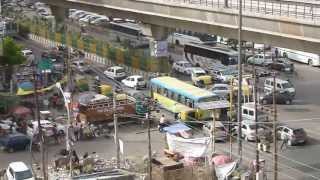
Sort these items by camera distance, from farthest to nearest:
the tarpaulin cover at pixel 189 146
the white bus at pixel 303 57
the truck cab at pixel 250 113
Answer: the white bus at pixel 303 57 → the truck cab at pixel 250 113 → the tarpaulin cover at pixel 189 146

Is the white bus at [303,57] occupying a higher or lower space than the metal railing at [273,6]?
lower

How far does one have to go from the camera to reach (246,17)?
27.2 m

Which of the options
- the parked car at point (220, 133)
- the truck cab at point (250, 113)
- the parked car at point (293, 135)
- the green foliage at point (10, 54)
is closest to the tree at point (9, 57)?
the green foliage at point (10, 54)

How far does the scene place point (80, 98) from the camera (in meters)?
28.2

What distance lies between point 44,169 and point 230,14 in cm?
1198

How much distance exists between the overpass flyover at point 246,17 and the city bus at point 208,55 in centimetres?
438

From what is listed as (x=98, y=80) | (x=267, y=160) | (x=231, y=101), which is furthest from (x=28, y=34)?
(x=267, y=160)

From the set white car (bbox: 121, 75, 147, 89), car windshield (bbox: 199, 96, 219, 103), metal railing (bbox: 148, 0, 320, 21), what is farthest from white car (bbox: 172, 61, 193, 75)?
car windshield (bbox: 199, 96, 219, 103)

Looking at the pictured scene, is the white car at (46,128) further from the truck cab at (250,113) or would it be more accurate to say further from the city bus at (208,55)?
the city bus at (208,55)

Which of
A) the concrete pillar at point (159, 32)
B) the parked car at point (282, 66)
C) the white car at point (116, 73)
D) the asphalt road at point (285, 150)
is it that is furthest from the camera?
the parked car at point (282, 66)

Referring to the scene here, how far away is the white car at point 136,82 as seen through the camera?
Answer: 33938mm

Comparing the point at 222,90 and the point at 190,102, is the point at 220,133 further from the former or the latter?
the point at 222,90

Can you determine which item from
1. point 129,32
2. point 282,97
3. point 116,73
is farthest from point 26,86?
point 129,32

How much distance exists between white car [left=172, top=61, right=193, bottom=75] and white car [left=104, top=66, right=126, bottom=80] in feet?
11.7
